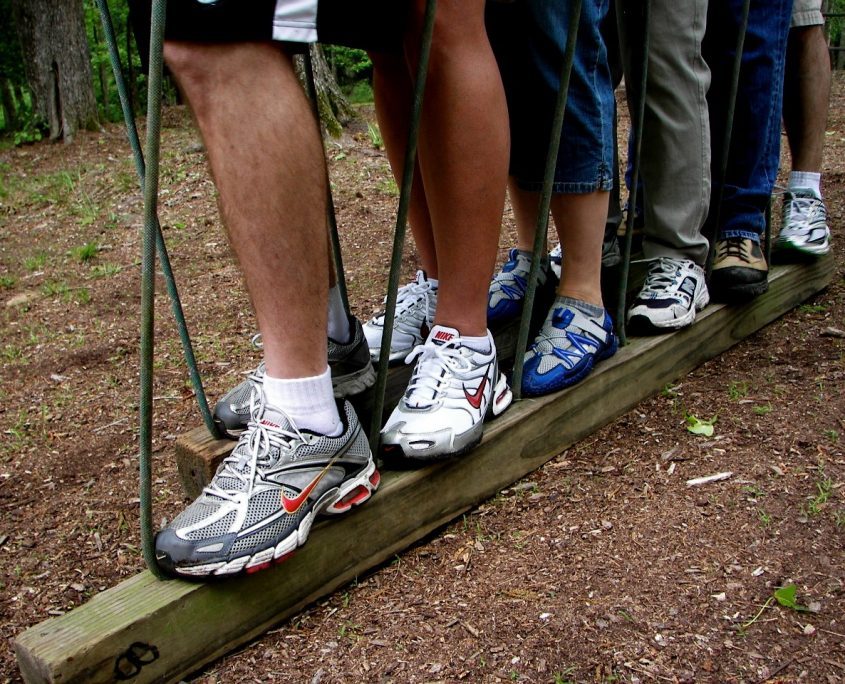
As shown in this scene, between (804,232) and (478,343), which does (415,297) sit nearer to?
(478,343)

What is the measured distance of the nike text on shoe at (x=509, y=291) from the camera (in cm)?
218

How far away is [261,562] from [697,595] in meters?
0.74

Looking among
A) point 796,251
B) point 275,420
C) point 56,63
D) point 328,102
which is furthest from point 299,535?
point 56,63

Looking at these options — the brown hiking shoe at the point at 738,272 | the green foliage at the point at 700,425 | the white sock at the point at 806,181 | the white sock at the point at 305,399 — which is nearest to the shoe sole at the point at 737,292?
the brown hiking shoe at the point at 738,272

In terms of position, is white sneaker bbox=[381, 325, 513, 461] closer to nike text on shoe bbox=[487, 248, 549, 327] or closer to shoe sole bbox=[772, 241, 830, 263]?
nike text on shoe bbox=[487, 248, 549, 327]

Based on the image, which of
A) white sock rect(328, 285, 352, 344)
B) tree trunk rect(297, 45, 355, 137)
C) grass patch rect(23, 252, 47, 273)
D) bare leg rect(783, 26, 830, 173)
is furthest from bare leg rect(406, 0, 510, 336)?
tree trunk rect(297, 45, 355, 137)

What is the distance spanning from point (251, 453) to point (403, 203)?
524 mm

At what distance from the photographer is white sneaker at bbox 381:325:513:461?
5.15 feet

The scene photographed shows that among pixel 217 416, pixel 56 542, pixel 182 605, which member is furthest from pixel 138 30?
pixel 56 542

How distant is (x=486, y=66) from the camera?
1.52 m

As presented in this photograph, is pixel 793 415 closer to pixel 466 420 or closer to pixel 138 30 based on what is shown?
pixel 466 420

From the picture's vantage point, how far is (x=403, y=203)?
4.92 feet

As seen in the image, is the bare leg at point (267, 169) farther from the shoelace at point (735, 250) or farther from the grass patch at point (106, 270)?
the grass patch at point (106, 270)

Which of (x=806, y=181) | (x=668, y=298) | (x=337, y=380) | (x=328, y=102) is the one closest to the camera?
(x=337, y=380)
